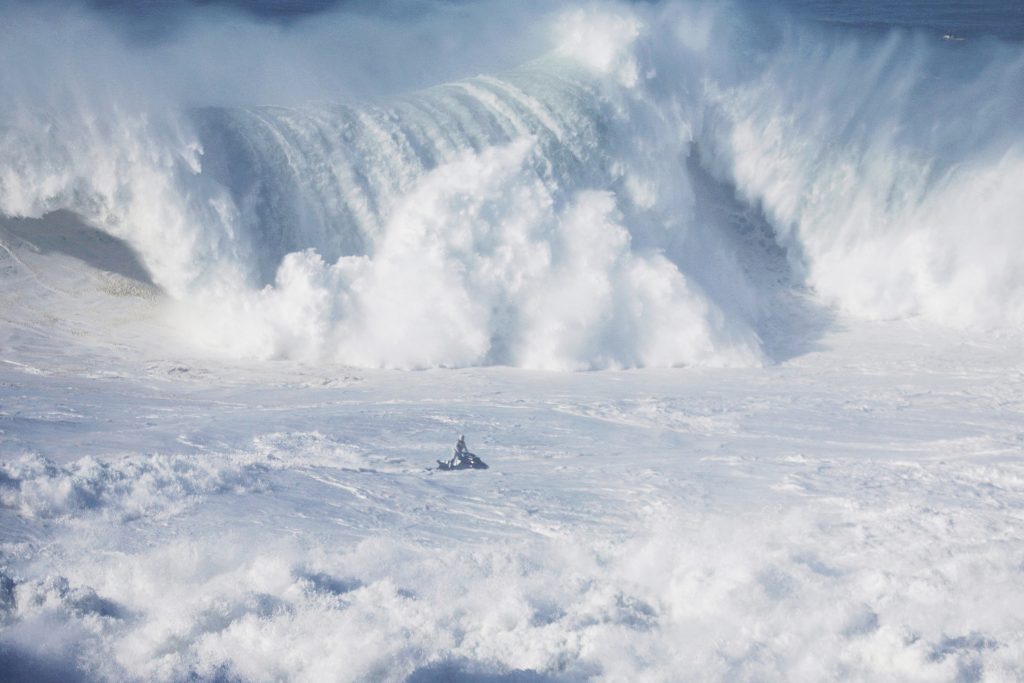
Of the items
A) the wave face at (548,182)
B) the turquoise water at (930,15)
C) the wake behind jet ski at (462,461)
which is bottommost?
the wake behind jet ski at (462,461)

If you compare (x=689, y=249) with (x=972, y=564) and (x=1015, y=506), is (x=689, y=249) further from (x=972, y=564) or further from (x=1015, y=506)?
(x=972, y=564)

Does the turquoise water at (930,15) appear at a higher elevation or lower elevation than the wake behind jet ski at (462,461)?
higher

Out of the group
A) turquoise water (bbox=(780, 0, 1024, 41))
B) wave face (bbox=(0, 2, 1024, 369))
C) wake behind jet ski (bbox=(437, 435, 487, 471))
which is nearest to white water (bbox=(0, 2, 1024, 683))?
wave face (bbox=(0, 2, 1024, 369))

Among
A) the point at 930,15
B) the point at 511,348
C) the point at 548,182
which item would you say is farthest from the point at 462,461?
the point at 930,15

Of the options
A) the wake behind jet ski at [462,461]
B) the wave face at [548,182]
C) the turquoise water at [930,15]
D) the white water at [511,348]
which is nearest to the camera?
the white water at [511,348]

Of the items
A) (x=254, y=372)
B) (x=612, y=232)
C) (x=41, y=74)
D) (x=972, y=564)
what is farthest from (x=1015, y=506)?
(x=41, y=74)

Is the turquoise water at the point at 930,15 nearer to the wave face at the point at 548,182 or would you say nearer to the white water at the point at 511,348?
the white water at the point at 511,348

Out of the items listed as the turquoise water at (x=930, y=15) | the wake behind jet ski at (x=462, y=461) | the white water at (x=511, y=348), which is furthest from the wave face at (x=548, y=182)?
the wake behind jet ski at (x=462, y=461)
